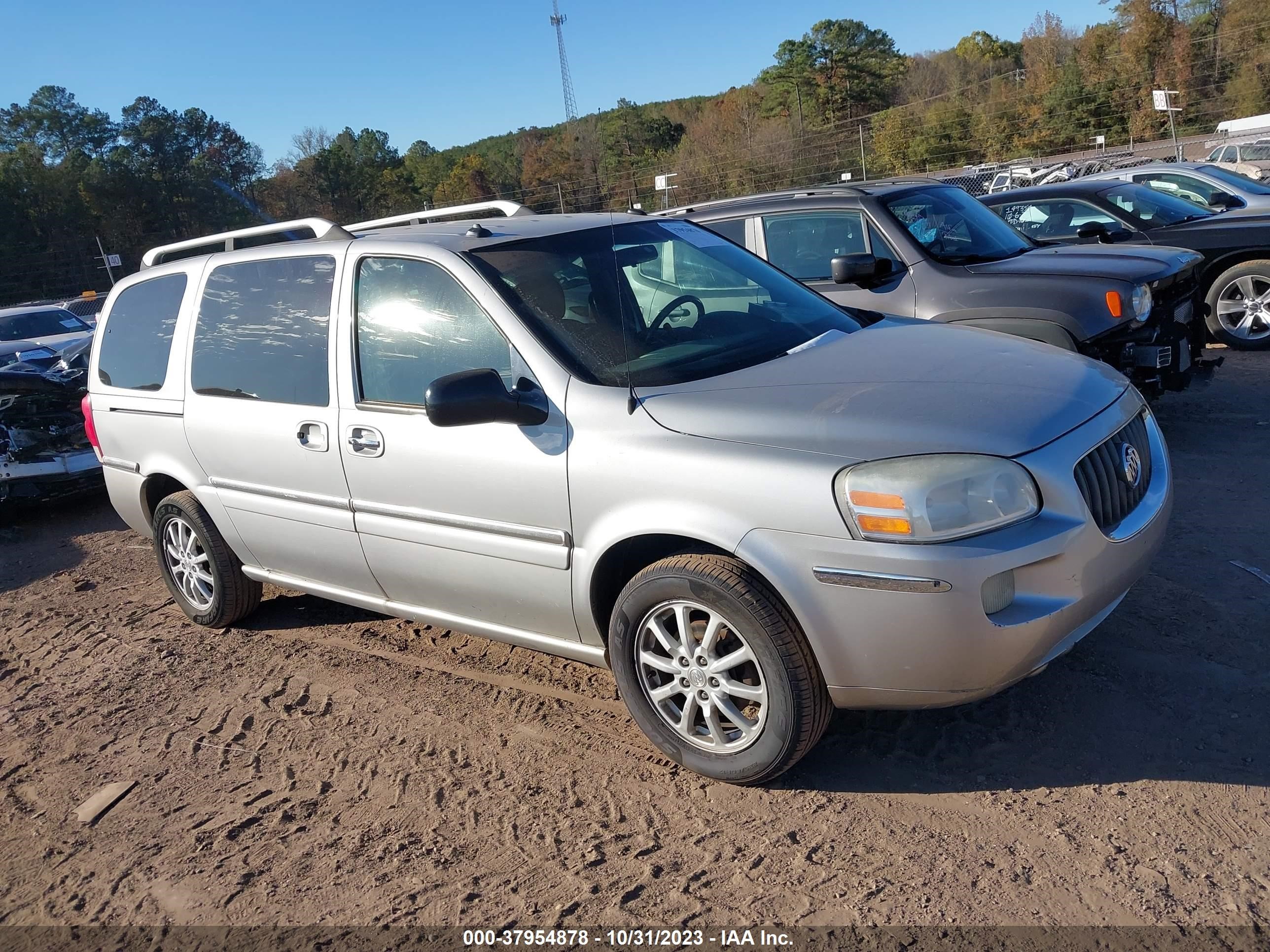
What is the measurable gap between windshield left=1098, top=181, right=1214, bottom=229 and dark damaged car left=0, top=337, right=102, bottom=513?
30.2 feet

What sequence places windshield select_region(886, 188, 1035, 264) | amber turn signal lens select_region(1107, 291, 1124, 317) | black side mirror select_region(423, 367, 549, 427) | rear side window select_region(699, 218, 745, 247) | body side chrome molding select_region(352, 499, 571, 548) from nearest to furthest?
black side mirror select_region(423, 367, 549, 427), body side chrome molding select_region(352, 499, 571, 548), amber turn signal lens select_region(1107, 291, 1124, 317), windshield select_region(886, 188, 1035, 264), rear side window select_region(699, 218, 745, 247)

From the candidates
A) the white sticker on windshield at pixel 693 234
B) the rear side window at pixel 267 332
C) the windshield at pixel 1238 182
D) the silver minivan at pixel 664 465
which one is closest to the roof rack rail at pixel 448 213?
the silver minivan at pixel 664 465

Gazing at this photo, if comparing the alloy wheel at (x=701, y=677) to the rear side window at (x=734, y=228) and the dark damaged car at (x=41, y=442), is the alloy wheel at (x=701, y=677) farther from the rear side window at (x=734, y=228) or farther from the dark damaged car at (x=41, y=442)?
the dark damaged car at (x=41, y=442)

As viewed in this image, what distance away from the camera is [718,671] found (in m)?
3.10

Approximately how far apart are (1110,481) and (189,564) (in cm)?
434

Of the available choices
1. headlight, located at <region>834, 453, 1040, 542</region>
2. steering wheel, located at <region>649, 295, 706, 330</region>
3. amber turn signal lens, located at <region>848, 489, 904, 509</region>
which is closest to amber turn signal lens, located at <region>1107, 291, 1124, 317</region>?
steering wheel, located at <region>649, 295, 706, 330</region>

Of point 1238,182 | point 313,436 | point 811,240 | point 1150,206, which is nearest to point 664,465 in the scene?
point 313,436

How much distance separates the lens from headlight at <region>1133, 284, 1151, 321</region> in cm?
590

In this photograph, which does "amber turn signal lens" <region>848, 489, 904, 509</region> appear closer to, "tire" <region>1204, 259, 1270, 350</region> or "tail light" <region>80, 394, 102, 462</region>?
"tail light" <region>80, 394, 102, 462</region>

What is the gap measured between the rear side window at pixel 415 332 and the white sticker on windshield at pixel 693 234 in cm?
117

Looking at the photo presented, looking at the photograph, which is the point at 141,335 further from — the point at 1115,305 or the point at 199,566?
the point at 1115,305

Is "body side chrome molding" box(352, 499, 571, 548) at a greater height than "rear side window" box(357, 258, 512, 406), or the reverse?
"rear side window" box(357, 258, 512, 406)

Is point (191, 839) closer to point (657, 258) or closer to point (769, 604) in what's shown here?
point (769, 604)

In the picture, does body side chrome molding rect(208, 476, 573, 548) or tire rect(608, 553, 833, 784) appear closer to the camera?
tire rect(608, 553, 833, 784)
